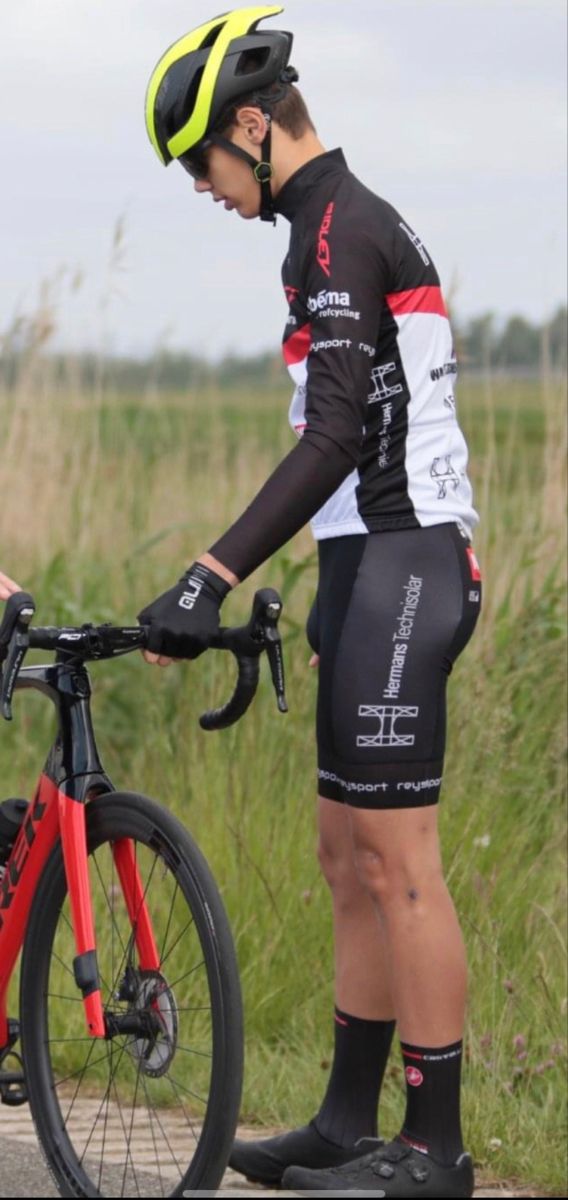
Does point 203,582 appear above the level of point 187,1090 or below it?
above

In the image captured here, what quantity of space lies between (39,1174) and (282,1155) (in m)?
0.48

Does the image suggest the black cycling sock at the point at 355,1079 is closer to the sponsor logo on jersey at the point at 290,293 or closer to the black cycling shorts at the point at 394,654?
the black cycling shorts at the point at 394,654

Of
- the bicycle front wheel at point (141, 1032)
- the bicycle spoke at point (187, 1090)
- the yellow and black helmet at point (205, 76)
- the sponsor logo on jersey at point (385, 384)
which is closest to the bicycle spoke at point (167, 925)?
the bicycle front wheel at point (141, 1032)

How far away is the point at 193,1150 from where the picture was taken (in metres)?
3.52

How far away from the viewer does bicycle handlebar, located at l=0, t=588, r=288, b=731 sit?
3.32 meters

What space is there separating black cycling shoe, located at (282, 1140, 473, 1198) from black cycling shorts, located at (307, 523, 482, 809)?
67 centimetres

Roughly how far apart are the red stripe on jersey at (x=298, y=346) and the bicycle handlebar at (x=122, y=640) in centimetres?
53

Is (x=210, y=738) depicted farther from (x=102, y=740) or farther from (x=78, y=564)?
(x=78, y=564)

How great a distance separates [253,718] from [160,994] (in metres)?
2.52

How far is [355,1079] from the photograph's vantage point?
391 cm

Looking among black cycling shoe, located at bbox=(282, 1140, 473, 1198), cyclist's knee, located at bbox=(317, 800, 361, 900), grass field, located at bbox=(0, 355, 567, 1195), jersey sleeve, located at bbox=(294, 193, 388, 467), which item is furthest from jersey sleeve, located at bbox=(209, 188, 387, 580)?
grass field, located at bbox=(0, 355, 567, 1195)

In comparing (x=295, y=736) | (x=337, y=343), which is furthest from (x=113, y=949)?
(x=295, y=736)

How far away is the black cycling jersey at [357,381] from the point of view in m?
3.41

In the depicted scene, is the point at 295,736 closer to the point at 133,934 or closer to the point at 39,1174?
the point at 39,1174
